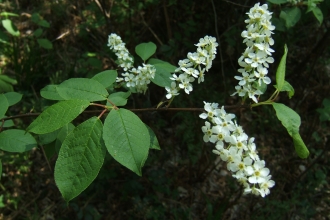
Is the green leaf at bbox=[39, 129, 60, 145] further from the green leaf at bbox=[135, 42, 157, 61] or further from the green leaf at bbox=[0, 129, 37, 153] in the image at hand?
the green leaf at bbox=[135, 42, 157, 61]

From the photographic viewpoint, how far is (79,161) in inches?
37.1

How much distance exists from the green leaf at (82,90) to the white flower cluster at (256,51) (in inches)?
19.7

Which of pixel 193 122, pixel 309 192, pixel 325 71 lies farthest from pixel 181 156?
pixel 325 71

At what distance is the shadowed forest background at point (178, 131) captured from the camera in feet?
9.12

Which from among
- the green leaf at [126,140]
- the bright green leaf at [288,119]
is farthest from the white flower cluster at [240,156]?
the green leaf at [126,140]

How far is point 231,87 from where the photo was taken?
3.58 metres

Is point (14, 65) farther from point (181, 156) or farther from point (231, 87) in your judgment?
point (231, 87)

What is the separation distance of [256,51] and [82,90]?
2.10 feet

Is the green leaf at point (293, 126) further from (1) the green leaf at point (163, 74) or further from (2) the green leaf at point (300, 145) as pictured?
(1) the green leaf at point (163, 74)

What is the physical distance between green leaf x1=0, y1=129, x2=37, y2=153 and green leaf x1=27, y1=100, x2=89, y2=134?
0.87ft

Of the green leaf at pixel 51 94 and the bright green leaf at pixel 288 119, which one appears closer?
the bright green leaf at pixel 288 119

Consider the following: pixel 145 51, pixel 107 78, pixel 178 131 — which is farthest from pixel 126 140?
pixel 178 131

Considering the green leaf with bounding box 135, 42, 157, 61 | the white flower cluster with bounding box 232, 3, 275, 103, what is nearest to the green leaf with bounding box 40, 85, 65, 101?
the green leaf with bounding box 135, 42, 157, 61

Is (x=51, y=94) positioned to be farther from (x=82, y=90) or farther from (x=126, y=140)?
(x=126, y=140)
